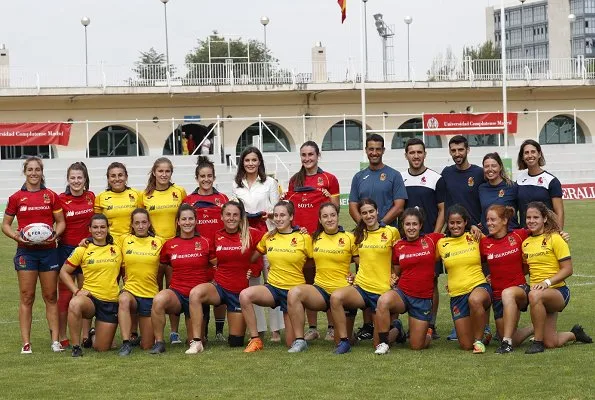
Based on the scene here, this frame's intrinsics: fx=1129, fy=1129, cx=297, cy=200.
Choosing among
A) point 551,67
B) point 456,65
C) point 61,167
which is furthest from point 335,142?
point 61,167

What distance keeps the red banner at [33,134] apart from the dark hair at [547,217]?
86.0 feet

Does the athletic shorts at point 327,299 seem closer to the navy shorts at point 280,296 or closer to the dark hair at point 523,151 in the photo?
the navy shorts at point 280,296

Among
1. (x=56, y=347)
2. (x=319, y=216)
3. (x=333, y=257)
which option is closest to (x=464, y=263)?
(x=333, y=257)

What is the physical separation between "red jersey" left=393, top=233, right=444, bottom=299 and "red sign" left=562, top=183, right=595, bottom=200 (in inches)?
924

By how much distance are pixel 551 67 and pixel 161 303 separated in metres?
36.3

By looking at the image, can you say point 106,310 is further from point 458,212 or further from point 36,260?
point 458,212

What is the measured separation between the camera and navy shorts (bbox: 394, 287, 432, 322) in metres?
8.61

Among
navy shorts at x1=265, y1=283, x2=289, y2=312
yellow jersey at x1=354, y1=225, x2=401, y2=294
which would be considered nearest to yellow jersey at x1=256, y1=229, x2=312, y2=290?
navy shorts at x1=265, y1=283, x2=289, y2=312

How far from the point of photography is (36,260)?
9.12 metres

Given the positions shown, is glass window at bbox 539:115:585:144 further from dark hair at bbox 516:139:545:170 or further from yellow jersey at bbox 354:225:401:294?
yellow jersey at bbox 354:225:401:294

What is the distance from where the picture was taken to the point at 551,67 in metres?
43.0

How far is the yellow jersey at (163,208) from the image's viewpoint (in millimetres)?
9320

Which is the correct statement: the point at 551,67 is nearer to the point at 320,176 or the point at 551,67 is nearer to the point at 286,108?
the point at 286,108

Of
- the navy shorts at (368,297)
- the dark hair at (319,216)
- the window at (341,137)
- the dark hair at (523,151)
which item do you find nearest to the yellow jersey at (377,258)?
the navy shorts at (368,297)
